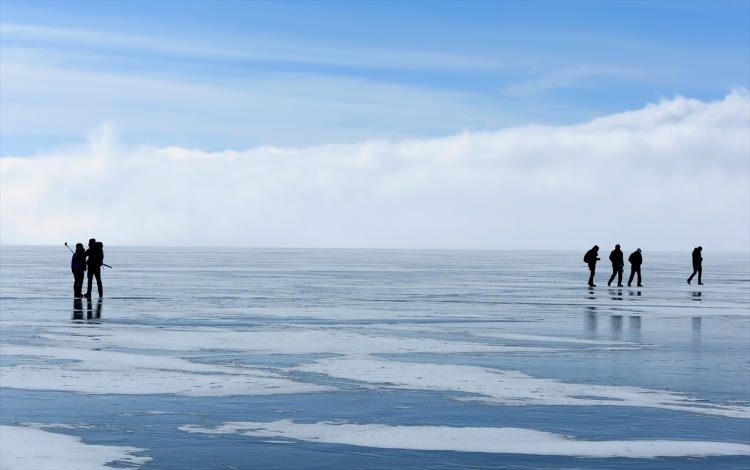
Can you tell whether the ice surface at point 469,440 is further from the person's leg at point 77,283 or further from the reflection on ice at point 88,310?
the person's leg at point 77,283

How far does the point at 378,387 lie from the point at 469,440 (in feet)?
10.4

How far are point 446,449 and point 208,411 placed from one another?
2.80 metres

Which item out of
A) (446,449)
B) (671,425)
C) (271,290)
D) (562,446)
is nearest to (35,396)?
(446,449)

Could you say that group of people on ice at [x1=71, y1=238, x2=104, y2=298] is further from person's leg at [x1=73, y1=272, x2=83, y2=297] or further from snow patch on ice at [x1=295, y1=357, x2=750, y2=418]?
snow patch on ice at [x1=295, y1=357, x2=750, y2=418]

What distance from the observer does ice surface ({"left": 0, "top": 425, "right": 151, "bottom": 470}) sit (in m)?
8.36

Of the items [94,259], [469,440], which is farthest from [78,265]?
[469,440]

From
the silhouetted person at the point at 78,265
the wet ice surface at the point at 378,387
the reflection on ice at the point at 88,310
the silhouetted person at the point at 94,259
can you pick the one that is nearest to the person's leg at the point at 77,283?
the silhouetted person at the point at 78,265

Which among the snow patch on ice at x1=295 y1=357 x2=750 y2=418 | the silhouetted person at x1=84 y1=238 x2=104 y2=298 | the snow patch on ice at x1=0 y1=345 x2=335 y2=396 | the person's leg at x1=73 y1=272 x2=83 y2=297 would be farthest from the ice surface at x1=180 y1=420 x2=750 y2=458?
the person's leg at x1=73 y1=272 x2=83 y2=297

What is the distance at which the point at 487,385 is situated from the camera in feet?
41.9

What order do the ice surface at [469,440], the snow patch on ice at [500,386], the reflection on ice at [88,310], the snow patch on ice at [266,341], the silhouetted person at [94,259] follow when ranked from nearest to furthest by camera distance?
the ice surface at [469,440]
the snow patch on ice at [500,386]
the snow patch on ice at [266,341]
the reflection on ice at [88,310]
the silhouetted person at [94,259]

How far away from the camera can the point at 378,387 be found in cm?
1252

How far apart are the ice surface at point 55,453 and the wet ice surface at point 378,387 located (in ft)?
0.13

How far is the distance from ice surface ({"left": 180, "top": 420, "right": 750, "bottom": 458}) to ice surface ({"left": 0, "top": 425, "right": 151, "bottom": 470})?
103 centimetres

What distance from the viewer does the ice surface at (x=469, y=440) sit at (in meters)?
9.01
